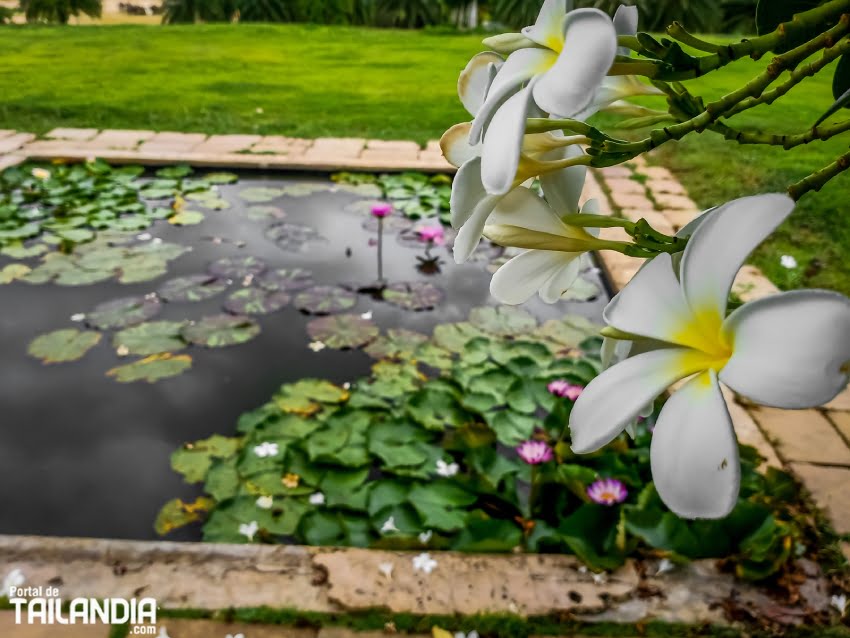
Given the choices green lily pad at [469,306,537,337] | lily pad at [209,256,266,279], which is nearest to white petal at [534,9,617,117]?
green lily pad at [469,306,537,337]

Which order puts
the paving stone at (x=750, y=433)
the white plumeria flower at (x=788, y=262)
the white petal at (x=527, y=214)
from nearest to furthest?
1. the white petal at (x=527, y=214)
2. the paving stone at (x=750, y=433)
3. the white plumeria flower at (x=788, y=262)

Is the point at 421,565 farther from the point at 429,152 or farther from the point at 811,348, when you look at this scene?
the point at 429,152

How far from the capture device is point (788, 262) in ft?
7.87

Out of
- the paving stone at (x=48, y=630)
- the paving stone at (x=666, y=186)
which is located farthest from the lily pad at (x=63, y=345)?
the paving stone at (x=666, y=186)

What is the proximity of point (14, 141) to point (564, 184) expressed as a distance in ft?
13.0

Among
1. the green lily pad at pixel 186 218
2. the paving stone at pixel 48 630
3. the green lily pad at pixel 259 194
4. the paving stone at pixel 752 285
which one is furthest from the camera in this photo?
the green lily pad at pixel 259 194

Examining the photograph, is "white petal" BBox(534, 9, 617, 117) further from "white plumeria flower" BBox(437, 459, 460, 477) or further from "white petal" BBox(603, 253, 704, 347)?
"white plumeria flower" BBox(437, 459, 460, 477)

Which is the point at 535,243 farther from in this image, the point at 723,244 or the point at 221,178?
the point at 221,178

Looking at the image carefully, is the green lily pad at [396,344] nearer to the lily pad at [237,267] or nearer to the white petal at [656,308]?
the lily pad at [237,267]

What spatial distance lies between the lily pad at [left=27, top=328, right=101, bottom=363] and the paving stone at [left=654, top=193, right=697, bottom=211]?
2223 mm

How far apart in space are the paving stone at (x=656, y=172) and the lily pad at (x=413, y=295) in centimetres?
148

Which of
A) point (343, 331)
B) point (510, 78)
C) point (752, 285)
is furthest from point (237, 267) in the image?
point (510, 78)

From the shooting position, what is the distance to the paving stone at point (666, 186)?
3.16 metres

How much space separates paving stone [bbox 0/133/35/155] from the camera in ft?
11.6
